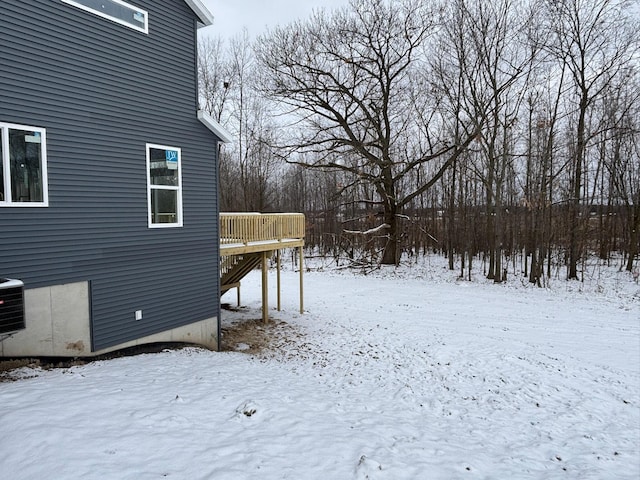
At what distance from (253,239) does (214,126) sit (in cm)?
321

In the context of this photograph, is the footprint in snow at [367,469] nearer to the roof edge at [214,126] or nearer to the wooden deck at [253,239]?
the wooden deck at [253,239]

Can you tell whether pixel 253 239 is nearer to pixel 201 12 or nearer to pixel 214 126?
pixel 214 126

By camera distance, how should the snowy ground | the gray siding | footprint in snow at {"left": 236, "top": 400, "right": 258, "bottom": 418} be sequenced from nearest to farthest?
the snowy ground, footprint in snow at {"left": 236, "top": 400, "right": 258, "bottom": 418}, the gray siding

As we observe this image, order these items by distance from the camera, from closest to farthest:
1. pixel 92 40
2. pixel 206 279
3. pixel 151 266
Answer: pixel 92 40 < pixel 151 266 < pixel 206 279

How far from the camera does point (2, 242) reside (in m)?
5.62

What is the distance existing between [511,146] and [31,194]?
19.0 metres

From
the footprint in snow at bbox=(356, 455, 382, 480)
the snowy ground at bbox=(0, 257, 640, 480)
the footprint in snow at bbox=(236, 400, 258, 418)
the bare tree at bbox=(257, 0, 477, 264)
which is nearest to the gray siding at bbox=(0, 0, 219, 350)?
the snowy ground at bbox=(0, 257, 640, 480)

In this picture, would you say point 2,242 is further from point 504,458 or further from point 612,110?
point 612,110

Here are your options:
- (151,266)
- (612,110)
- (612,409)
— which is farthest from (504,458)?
(612,110)

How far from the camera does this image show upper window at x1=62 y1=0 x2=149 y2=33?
6676mm

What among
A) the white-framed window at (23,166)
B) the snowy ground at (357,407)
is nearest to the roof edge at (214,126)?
the white-framed window at (23,166)

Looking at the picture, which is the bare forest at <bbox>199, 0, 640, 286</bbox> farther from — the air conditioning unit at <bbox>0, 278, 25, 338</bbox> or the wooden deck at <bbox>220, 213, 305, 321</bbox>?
the air conditioning unit at <bbox>0, 278, 25, 338</bbox>

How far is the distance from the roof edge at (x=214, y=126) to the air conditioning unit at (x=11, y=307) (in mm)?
5057

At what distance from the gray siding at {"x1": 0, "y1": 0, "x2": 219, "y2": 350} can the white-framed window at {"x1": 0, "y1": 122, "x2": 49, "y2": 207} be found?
0.10m
